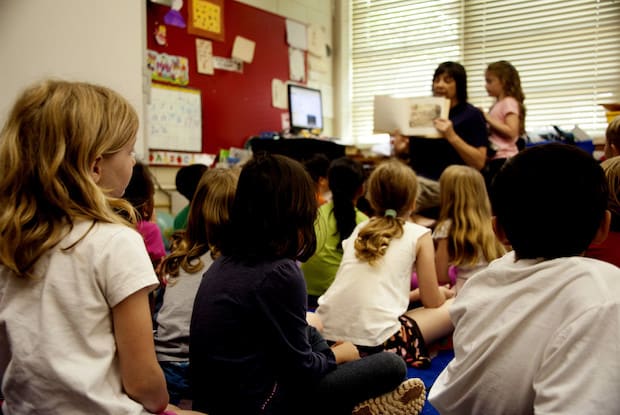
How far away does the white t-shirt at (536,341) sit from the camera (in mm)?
680

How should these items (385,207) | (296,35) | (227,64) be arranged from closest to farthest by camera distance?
(385,207)
(227,64)
(296,35)

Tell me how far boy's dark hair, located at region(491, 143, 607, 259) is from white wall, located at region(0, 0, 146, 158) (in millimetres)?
2107

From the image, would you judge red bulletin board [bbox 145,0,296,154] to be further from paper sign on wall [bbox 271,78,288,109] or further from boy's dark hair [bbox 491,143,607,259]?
boy's dark hair [bbox 491,143,607,259]

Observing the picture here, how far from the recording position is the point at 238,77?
408 centimetres

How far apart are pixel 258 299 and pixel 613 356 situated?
1.98 ft

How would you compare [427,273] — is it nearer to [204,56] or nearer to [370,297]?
[370,297]

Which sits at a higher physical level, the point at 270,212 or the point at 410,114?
the point at 410,114

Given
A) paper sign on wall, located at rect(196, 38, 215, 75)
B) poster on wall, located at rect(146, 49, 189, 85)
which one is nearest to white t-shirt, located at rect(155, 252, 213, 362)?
poster on wall, located at rect(146, 49, 189, 85)

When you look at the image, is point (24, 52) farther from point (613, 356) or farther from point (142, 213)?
point (613, 356)

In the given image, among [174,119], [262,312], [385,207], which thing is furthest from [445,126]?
[262,312]

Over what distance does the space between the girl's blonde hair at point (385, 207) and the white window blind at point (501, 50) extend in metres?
2.62

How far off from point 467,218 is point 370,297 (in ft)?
2.14

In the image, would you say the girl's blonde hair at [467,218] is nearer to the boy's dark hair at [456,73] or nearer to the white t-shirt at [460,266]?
the white t-shirt at [460,266]

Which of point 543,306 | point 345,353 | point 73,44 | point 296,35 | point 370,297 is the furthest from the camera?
point 296,35
